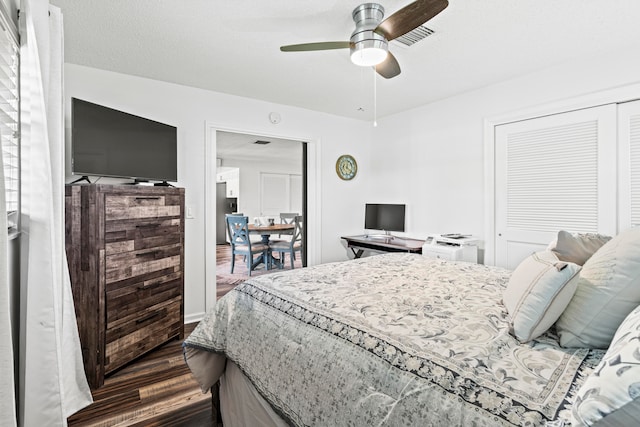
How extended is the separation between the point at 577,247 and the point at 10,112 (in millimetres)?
2441

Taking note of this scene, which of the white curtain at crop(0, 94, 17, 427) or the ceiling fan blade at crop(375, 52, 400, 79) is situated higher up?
the ceiling fan blade at crop(375, 52, 400, 79)

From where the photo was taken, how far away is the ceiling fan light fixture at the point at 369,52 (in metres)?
1.95

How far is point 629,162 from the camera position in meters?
2.45

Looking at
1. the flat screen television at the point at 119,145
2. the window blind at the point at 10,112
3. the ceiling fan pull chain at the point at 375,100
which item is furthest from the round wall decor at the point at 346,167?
the window blind at the point at 10,112

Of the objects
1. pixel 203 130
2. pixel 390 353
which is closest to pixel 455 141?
pixel 203 130

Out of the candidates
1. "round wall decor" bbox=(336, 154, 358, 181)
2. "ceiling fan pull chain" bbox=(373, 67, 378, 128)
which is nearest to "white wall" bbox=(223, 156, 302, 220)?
"round wall decor" bbox=(336, 154, 358, 181)

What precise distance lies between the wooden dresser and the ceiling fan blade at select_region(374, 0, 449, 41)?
6.70ft

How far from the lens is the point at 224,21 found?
6.80ft

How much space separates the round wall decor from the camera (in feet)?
14.3

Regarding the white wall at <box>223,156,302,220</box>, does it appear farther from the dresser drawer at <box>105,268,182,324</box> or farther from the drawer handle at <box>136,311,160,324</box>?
the drawer handle at <box>136,311,160,324</box>

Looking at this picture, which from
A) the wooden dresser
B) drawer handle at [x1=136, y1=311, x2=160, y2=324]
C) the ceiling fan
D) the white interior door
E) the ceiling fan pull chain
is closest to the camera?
the ceiling fan

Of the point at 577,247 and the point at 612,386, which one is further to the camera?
the point at 577,247

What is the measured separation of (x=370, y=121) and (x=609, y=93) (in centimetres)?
265

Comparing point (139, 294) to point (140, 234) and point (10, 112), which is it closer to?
point (140, 234)
